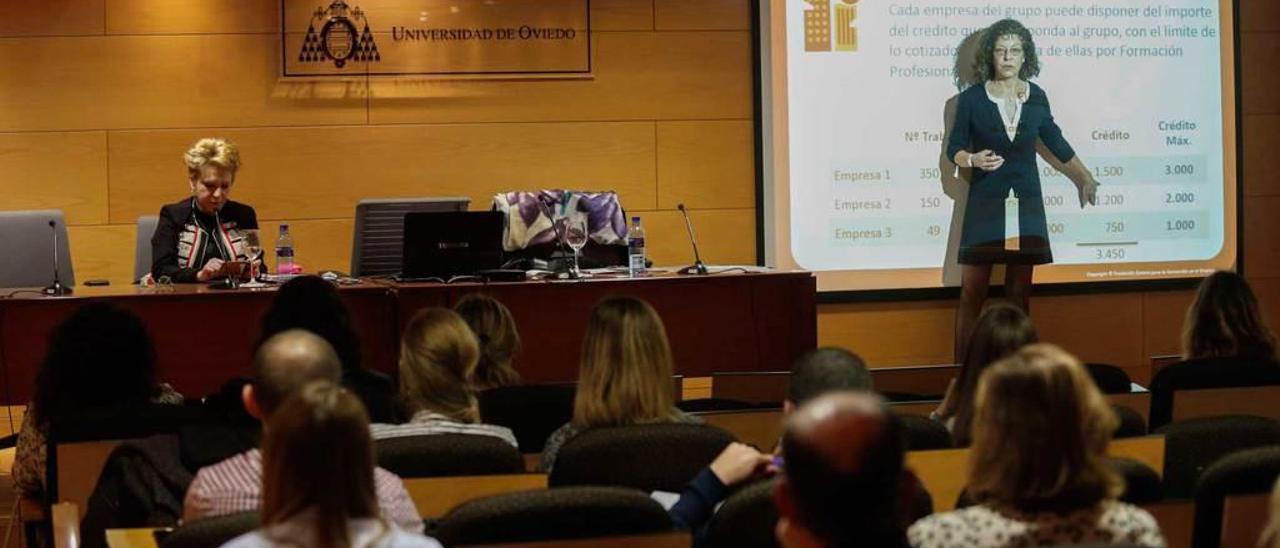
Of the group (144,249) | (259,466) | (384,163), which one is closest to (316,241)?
(384,163)

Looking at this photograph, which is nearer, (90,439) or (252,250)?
(90,439)

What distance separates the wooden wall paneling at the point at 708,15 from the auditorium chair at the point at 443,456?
5370 mm

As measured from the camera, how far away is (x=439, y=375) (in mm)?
3705

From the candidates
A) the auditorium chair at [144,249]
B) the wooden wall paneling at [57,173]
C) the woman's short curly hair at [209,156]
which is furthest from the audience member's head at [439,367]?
the wooden wall paneling at [57,173]

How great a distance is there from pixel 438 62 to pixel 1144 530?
6.02m

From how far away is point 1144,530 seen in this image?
2449 mm

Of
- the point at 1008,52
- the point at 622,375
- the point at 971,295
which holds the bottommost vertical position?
the point at 622,375

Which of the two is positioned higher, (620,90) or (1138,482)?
(620,90)

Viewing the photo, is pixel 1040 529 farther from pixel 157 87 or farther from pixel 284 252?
pixel 157 87

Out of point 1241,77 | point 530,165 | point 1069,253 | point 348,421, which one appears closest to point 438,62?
→ point 530,165

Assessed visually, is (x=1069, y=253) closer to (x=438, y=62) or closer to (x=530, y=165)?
(x=530, y=165)

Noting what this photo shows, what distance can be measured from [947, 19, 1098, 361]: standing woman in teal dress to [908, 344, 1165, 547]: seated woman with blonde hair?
5790 millimetres

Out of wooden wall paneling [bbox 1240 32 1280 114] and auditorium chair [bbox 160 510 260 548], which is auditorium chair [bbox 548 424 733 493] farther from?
wooden wall paneling [bbox 1240 32 1280 114]

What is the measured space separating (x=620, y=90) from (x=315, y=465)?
6.21m
